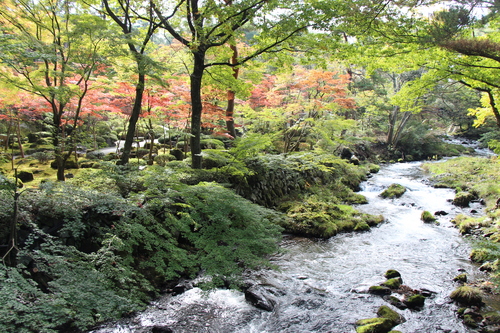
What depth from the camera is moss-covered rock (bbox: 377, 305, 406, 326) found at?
15.2 ft

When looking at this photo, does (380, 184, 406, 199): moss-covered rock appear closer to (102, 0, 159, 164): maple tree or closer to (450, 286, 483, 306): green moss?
(450, 286, 483, 306): green moss

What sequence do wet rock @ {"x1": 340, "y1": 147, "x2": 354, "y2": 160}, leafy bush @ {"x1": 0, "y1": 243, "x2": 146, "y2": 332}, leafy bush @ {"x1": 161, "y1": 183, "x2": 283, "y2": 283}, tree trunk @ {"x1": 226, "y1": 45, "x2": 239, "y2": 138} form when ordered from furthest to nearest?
1. wet rock @ {"x1": 340, "y1": 147, "x2": 354, "y2": 160}
2. tree trunk @ {"x1": 226, "y1": 45, "x2": 239, "y2": 138}
3. leafy bush @ {"x1": 161, "y1": 183, "x2": 283, "y2": 283}
4. leafy bush @ {"x1": 0, "y1": 243, "x2": 146, "y2": 332}

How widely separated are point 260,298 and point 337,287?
5.92ft

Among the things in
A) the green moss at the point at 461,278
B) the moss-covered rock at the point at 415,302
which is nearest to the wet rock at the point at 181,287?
the moss-covered rock at the point at 415,302

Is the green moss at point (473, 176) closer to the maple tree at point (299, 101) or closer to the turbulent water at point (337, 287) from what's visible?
the turbulent water at point (337, 287)

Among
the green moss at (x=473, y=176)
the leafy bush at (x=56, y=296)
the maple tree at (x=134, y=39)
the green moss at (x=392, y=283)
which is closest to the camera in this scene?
the leafy bush at (x=56, y=296)

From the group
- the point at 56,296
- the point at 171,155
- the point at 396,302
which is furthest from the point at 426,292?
the point at 171,155

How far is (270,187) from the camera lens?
10.6 m

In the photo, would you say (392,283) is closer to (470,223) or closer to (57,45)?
(470,223)

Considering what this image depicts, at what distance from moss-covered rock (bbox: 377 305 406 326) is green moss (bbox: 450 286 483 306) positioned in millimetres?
1434

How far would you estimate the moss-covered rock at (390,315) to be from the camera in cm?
463

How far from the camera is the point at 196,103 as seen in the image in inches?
304

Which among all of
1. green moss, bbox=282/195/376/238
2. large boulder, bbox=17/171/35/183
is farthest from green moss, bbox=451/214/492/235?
large boulder, bbox=17/171/35/183

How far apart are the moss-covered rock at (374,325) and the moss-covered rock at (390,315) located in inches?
5.2
